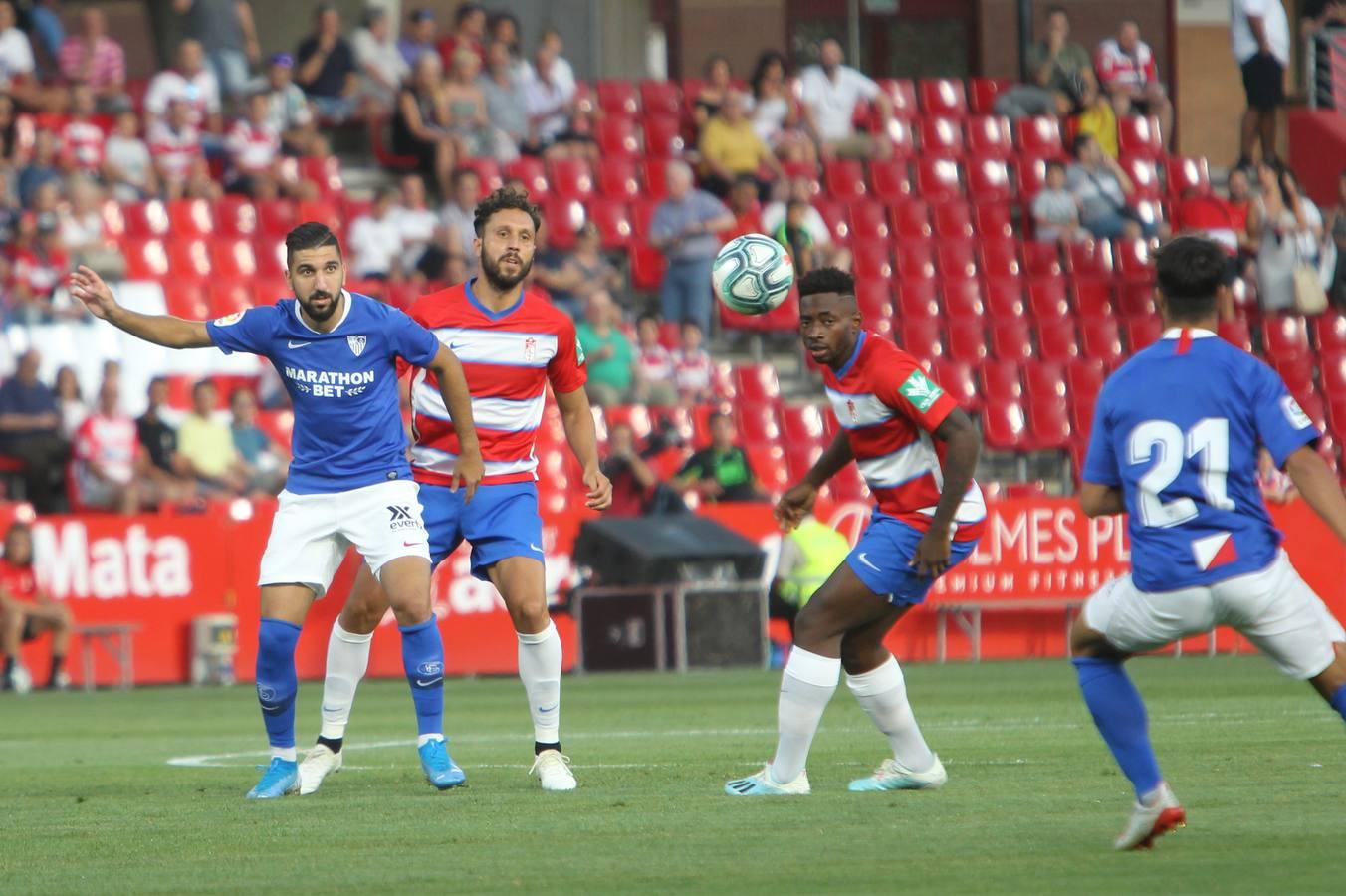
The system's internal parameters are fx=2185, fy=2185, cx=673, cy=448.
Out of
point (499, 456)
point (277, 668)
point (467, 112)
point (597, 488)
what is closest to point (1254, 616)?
point (597, 488)

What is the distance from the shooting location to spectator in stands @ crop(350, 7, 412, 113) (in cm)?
2270

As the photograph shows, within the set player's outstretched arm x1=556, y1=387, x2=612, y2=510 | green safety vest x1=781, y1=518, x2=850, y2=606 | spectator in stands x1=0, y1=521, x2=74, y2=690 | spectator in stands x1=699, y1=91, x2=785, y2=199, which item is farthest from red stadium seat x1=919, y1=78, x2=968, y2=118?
player's outstretched arm x1=556, y1=387, x2=612, y2=510

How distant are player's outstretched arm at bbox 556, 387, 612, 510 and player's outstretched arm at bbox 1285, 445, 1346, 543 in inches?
140

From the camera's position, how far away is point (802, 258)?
2055 centimetres

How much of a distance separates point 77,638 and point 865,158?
10791mm

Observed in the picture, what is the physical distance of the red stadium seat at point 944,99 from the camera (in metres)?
25.5

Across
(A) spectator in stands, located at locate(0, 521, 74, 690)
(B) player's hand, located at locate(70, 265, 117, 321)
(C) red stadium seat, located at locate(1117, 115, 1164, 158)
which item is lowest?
(A) spectator in stands, located at locate(0, 521, 74, 690)

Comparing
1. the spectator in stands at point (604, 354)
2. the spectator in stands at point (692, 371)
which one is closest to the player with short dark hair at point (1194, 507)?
the spectator in stands at point (604, 354)

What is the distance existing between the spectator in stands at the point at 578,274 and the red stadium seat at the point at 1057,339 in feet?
15.2

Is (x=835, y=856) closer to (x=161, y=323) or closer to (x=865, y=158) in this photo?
(x=161, y=323)

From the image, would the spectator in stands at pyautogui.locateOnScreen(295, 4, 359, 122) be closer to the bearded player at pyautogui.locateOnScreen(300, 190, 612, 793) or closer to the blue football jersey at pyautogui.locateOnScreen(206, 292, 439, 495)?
the bearded player at pyautogui.locateOnScreen(300, 190, 612, 793)

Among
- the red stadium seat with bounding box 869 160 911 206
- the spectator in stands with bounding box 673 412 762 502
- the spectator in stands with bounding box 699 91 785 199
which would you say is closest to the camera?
the spectator in stands with bounding box 673 412 762 502

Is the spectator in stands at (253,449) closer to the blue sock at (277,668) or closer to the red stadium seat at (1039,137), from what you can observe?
the blue sock at (277,668)

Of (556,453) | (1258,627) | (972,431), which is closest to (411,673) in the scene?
(972,431)
